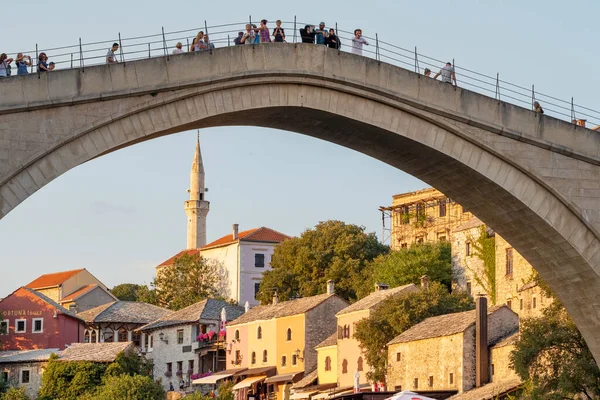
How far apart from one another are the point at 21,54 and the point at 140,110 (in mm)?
2447

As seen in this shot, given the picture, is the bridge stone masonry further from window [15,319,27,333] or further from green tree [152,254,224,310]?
green tree [152,254,224,310]

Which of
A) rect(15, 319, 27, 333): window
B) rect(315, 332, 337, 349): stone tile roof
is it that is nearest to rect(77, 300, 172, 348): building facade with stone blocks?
rect(15, 319, 27, 333): window

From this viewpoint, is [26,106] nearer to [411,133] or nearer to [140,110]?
[140,110]

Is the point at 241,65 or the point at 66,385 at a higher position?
the point at 241,65

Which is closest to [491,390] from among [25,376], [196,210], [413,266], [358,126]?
[358,126]

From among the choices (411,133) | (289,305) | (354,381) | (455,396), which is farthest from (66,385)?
(411,133)

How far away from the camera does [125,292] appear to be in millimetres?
130125

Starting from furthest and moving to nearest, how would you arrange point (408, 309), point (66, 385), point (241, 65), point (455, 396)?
1. point (66, 385)
2. point (408, 309)
3. point (455, 396)
4. point (241, 65)

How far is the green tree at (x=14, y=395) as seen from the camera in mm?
79000

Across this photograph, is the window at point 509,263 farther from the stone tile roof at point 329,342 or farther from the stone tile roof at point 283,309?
the stone tile roof at point 283,309

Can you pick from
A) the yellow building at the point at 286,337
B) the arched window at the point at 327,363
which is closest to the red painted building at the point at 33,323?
the yellow building at the point at 286,337

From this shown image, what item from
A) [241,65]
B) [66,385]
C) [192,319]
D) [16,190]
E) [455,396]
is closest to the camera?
[16,190]

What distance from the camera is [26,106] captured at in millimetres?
24891

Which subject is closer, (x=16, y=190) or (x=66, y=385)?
(x=16, y=190)
